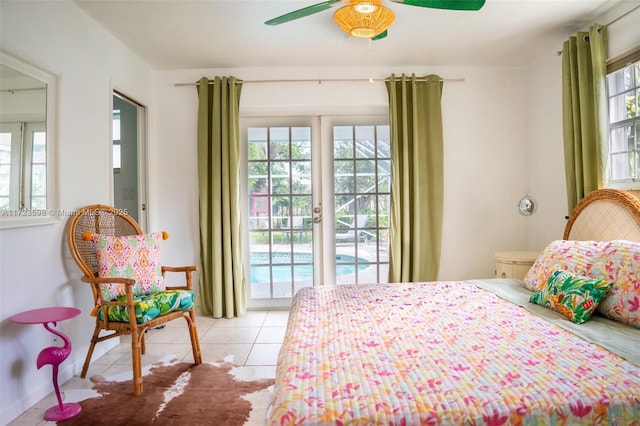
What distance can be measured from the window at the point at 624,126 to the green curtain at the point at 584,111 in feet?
0.44

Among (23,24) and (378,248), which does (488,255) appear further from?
(23,24)

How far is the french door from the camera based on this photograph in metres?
3.84

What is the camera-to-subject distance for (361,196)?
3854 millimetres

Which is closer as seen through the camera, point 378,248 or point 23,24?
point 23,24

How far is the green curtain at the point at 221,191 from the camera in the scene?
3.56 meters

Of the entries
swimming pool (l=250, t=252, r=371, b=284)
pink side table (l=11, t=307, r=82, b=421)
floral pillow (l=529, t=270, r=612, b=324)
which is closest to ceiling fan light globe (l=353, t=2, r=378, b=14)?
floral pillow (l=529, t=270, r=612, b=324)

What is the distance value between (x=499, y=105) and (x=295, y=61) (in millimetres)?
2145

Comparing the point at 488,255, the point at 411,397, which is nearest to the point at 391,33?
the point at 488,255

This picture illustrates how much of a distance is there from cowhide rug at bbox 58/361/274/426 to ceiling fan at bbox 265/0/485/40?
208cm

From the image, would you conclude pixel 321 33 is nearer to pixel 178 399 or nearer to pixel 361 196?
pixel 361 196

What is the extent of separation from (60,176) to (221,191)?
4.72 feet

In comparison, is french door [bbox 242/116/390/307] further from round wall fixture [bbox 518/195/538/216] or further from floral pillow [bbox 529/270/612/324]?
floral pillow [bbox 529/270/612/324]

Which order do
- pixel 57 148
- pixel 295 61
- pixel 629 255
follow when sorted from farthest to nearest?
1. pixel 295 61
2. pixel 57 148
3. pixel 629 255

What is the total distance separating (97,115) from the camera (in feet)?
9.00
